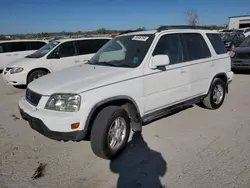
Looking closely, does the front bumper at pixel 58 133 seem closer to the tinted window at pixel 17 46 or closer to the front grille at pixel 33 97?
the front grille at pixel 33 97

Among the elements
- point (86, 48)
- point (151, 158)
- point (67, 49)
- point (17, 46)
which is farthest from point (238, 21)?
point (151, 158)

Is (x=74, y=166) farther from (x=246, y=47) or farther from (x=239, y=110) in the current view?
(x=246, y=47)

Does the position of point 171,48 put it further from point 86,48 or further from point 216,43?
point 86,48

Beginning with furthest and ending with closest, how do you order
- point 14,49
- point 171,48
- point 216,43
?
point 14,49
point 216,43
point 171,48

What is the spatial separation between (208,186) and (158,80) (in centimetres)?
183

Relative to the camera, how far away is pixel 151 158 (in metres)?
3.56

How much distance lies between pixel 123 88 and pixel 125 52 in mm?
943

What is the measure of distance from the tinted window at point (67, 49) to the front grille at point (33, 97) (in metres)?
5.18

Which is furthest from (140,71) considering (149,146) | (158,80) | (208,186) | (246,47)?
(246,47)

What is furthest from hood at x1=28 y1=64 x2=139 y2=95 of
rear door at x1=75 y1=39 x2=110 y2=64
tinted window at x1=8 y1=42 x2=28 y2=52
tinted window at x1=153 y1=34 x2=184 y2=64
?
tinted window at x1=8 y1=42 x2=28 y2=52

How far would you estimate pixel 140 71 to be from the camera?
3.81 meters

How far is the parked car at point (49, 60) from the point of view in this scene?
26.8ft

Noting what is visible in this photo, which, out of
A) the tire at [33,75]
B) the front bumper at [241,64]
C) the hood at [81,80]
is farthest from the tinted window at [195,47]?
the front bumper at [241,64]

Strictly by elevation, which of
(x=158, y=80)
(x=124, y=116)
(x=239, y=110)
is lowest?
(x=239, y=110)
